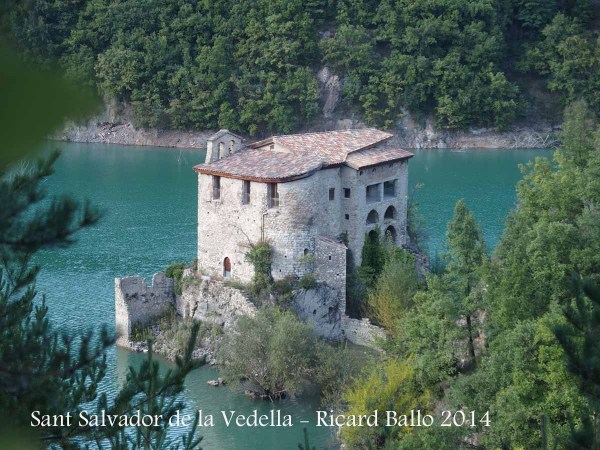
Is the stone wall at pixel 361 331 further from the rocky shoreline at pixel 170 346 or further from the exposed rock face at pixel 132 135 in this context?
the exposed rock face at pixel 132 135

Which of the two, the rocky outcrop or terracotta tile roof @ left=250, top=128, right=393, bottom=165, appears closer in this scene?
terracotta tile roof @ left=250, top=128, right=393, bottom=165

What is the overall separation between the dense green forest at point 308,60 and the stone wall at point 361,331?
3453 cm

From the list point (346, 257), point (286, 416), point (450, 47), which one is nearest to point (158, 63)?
point (450, 47)

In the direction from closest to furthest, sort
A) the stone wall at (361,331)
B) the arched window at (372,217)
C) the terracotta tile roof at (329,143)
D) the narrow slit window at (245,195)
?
the stone wall at (361,331), the narrow slit window at (245,195), the terracotta tile roof at (329,143), the arched window at (372,217)

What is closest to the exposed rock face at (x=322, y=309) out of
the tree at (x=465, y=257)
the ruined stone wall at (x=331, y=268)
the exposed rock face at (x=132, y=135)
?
the ruined stone wall at (x=331, y=268)

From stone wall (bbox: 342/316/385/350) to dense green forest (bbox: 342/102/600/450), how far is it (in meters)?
0.36

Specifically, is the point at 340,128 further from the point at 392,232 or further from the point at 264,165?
the point at 264,165

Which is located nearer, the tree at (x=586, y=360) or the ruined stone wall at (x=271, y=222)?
the tree at (x=586, y=360)

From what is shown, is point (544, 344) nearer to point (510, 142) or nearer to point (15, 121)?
point (15, 121)

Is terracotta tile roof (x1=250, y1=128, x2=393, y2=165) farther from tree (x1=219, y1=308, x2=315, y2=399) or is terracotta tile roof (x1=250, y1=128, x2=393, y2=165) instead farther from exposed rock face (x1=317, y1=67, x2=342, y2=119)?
exposed rock face (x1=317, y1=67, x2=342, y2=119)

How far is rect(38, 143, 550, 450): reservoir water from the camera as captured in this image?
75.5ft

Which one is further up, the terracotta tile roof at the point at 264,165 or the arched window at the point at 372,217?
the terracotta tile roof at the point at 264,165

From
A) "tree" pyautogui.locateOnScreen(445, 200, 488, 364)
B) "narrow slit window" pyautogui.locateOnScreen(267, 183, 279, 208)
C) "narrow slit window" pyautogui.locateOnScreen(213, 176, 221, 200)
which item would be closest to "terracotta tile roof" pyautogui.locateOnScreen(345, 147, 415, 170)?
"narrow slit window" pyautogui.locateOnScreen(267, 183, 279, 208)

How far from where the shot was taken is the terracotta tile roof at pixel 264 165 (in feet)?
86.2
